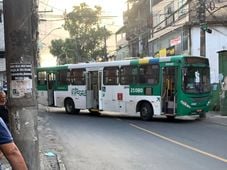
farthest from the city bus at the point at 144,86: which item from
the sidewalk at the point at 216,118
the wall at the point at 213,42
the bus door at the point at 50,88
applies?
the wall at the point at 213,42

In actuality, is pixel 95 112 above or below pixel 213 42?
below

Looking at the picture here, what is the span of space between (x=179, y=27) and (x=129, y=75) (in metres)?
13.7

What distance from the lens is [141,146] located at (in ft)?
44.0

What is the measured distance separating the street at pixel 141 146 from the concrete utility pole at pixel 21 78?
15.0ft

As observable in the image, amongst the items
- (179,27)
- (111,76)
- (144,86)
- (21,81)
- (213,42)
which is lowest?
(144,86)

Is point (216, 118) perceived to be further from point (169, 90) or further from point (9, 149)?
point (9, 149)

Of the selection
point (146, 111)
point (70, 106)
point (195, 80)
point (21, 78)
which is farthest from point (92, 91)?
point (21, 78)

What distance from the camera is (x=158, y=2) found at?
47.3 m

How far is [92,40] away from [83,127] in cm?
4607

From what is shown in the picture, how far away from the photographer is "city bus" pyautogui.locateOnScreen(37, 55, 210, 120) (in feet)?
67.9

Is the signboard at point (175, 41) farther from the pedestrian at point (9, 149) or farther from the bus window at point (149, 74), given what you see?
the pedestrian at point (9, 149)

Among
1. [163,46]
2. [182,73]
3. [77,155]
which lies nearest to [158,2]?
[163,46]

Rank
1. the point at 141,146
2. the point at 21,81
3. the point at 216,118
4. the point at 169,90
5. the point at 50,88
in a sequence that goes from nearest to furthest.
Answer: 1. the point at 21,81
2. the point at 141,146
3. the point at 169,90
4. the point at 216,118
5. the point at 50,88

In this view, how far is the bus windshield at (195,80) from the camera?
67.8 ft
